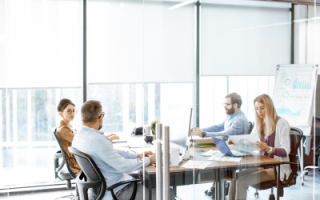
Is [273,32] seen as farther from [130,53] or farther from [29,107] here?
[29,107]

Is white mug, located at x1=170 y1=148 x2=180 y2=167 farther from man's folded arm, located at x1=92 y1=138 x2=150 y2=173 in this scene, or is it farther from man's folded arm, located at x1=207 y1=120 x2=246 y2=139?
man's folded arm, located at x1=92 y1=138 x2=150 y2=173

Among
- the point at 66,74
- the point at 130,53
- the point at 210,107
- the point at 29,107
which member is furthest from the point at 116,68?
the point at 210,107

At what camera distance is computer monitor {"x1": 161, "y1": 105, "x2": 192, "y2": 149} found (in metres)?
1.50

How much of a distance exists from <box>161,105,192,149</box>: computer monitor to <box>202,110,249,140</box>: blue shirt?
0.57 feet

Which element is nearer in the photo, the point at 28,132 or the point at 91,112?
the point at 91,112

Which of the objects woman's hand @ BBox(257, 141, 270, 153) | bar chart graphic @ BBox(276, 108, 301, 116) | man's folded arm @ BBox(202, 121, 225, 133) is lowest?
woman's hand @ BBox(257, 141, 270, 153)

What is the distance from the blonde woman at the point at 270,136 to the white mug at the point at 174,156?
0.41 m

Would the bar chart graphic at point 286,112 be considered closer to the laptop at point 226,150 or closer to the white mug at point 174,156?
the laptop at point 226,150

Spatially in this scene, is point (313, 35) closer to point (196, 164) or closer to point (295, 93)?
point (295, 93)

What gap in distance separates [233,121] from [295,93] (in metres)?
0.28

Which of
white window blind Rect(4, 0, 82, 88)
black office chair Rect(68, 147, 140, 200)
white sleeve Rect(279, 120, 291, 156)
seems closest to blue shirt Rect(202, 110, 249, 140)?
white sleeve Rect(279, 120, 291, 156)

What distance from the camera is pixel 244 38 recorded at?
125 cm

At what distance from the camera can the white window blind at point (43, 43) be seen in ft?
13.2

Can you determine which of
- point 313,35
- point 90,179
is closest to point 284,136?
point 313,35
